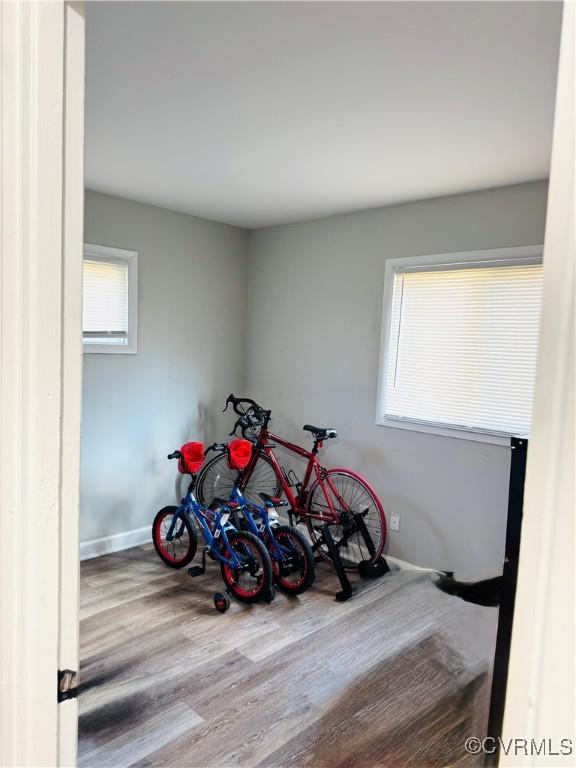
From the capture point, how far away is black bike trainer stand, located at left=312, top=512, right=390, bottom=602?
3193mm

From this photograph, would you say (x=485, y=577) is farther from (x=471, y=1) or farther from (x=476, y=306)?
(x=471, y=1)

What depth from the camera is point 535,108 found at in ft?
6.35

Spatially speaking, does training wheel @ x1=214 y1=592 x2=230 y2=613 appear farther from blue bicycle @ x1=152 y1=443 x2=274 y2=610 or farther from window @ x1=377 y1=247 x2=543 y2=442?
window @ x1=377 y1=247 x2=543 y2=442

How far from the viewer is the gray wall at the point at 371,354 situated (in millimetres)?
3076

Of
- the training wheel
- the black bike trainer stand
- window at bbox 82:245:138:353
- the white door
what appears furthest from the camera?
window at bbox 82:245:138:353

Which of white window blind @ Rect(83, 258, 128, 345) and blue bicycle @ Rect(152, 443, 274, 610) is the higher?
white window blind @ Rect(83, 258, 128, 345)

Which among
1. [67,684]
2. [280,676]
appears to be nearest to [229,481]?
[280,676]

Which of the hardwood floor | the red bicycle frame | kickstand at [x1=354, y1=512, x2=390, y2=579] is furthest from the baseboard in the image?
kickstand at [x1=354, y1=512, x2=390, y2=579]

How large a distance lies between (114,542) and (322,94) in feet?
10.5

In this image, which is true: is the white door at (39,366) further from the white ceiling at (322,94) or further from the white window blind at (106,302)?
the white window blind at (106,302)

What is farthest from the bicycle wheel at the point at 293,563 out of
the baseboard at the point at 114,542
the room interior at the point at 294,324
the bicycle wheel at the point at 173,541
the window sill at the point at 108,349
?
the window sill at the point at 108,349

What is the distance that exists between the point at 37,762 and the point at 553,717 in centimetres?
76

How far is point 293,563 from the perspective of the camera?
323 centimetres

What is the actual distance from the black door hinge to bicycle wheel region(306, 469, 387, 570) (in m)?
2.66
